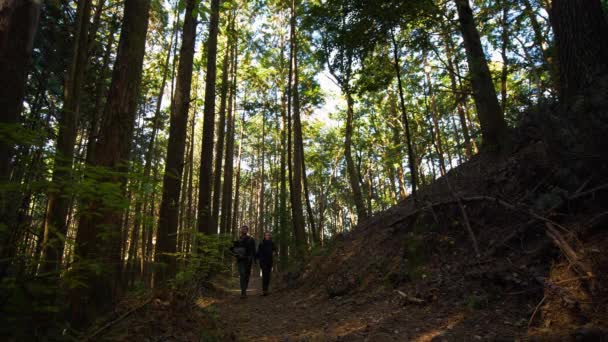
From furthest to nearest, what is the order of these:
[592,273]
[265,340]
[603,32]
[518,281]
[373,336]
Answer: [603,32] → [265,340] → [373,336] → [518,281] → [592,273]

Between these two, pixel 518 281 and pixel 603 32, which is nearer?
pixel 518 281

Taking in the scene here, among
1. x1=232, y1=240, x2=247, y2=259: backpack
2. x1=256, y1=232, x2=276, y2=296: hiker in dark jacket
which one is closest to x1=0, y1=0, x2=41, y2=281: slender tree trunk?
x1=232, y1=240, x2=247, y2=259: backpack

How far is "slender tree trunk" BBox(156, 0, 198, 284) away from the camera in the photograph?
7398 millimetres

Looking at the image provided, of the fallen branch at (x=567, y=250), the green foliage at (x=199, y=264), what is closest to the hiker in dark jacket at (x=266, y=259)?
the green foliage at (x=199, y=264)

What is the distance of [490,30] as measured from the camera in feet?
57.4

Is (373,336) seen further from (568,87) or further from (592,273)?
(568,87)

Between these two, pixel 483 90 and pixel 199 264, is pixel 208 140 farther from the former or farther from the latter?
pixel 483 90

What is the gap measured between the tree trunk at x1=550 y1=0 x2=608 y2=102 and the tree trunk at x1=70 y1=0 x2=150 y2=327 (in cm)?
655

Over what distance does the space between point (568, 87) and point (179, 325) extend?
22.5 feet

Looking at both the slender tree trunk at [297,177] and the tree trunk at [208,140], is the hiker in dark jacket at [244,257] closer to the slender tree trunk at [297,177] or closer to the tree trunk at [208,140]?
the tree trunk at [208,140]

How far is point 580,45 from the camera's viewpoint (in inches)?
201

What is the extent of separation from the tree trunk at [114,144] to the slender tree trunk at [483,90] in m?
7.57

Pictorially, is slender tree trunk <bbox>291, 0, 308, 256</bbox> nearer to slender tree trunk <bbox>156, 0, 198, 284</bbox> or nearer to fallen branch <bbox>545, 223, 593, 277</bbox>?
slender tree trunk <bbox>156, 0, 198, 284</bbox>

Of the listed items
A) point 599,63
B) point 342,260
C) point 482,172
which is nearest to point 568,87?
point 599,63
